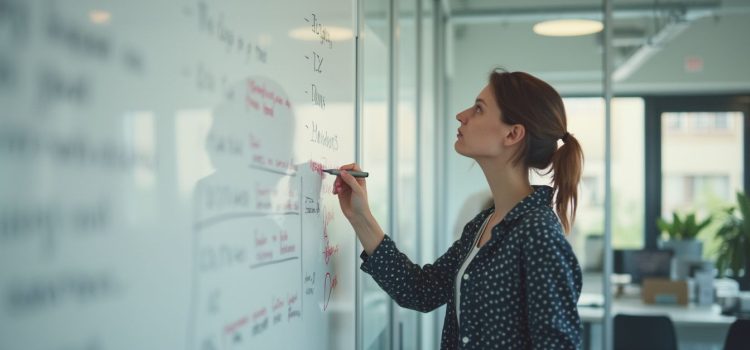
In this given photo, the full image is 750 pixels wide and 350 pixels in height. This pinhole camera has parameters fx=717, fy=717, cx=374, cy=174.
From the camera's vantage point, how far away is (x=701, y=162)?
609 centimetres

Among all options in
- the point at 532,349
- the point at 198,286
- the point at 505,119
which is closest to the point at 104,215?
the point at 198,286

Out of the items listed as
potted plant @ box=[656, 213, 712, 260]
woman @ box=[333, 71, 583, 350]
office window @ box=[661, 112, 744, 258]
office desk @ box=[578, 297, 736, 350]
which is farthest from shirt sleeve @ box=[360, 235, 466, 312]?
office window @ box=[661, 112, 744, 258]

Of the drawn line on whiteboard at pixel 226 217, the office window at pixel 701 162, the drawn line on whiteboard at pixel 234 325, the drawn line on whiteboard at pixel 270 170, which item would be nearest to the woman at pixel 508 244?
the drawn line on whiteboard at pixel 270 170

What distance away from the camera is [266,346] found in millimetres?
1235

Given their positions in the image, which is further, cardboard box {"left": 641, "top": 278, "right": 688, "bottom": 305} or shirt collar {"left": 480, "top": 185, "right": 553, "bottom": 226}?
cardboard box {"left": 641, "top": 278, "right": 688, "bottom": 305}

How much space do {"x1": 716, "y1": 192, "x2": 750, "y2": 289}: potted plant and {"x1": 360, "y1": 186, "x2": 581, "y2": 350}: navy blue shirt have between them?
12.9ft

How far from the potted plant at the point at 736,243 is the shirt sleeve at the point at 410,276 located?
3.85m

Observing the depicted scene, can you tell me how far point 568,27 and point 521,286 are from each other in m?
2.99

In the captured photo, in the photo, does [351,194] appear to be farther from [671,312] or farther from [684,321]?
[671,312]

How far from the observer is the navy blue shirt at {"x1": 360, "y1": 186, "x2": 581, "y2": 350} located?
152 centimetres

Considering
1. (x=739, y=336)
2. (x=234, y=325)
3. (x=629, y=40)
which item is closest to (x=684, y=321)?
(x=739, y=336)

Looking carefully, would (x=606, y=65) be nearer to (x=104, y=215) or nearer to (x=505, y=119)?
(x=505, y=119)

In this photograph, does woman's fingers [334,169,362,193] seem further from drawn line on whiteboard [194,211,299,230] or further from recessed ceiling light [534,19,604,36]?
recessed ceiling light [534,19,604,36]

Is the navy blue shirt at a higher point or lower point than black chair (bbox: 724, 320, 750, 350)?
higher
